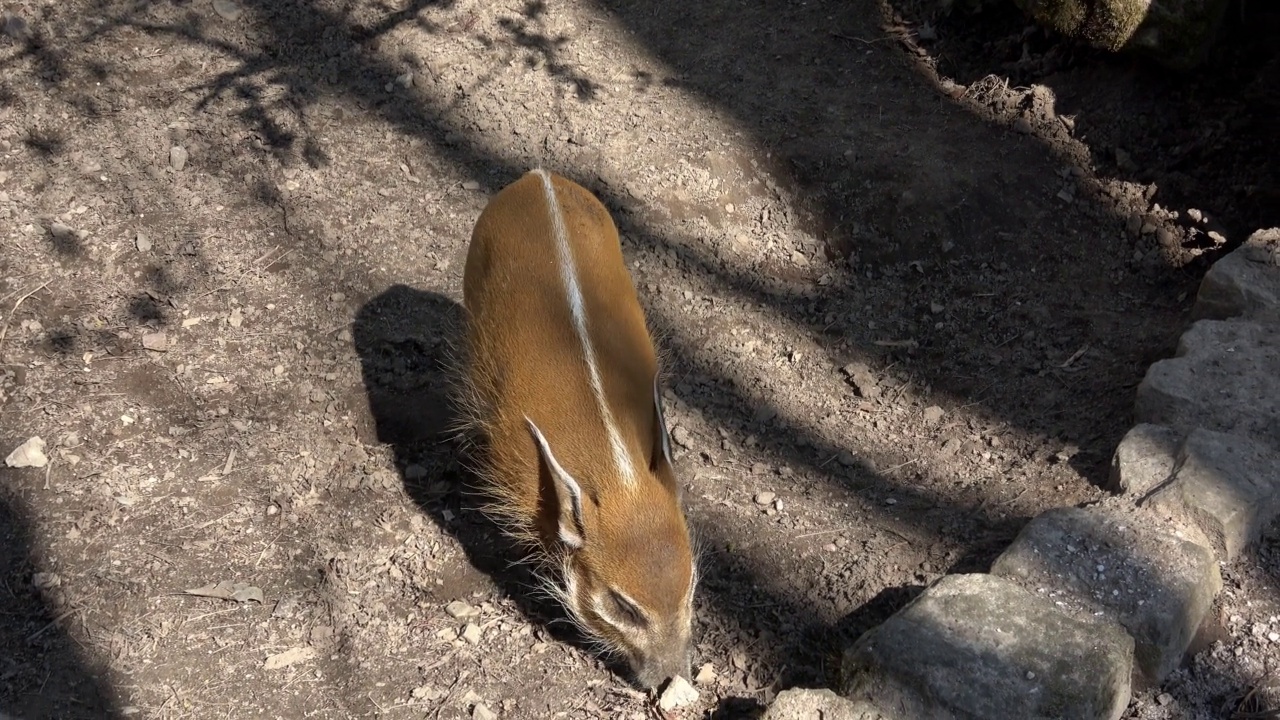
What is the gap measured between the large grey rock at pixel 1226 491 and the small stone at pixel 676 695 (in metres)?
1.81

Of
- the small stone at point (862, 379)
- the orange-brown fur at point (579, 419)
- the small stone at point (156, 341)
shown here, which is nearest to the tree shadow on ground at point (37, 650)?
the small stone at point (156, 341)

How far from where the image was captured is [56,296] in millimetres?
5254

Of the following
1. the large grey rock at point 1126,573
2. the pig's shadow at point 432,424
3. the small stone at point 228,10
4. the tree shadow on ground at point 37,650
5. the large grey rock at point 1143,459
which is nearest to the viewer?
the large grey rock at point 1126,573

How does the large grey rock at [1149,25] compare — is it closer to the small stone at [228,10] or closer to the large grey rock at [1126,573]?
the large grey rock at [1126,573]

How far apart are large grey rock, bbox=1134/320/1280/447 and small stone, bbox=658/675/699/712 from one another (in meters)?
2.17

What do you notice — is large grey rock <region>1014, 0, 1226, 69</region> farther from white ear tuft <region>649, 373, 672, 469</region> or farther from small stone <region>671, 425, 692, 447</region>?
white ear tuft <region>649, 373, 672, 469</region>

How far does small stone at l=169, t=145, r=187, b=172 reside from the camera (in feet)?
19.6

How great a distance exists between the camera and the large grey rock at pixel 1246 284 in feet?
15.6

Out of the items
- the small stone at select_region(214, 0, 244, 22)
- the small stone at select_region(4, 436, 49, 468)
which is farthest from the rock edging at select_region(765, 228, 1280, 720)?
the small stone at select_region(214, 0, 244, 22)

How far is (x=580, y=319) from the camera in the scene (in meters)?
4.09

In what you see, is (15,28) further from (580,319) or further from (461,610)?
(461,610)

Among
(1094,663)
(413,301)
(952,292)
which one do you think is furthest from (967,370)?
(413,301)

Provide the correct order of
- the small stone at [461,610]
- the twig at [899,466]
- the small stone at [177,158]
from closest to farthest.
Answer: the small stone at [461,610]
the twig at [899,466]
the small stone at [177,158]

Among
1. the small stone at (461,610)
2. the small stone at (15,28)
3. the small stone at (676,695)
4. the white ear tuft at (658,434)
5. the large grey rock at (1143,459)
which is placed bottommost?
the small stone at (15,28)
